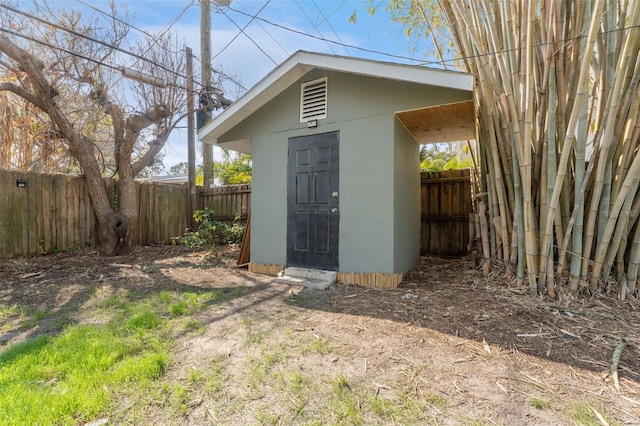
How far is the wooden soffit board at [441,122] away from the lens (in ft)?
12.2

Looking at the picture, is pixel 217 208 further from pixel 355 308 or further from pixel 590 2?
pixel 590 2

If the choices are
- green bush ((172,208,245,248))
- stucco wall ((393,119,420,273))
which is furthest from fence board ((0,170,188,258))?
stucco wall ((393,119,420,273))

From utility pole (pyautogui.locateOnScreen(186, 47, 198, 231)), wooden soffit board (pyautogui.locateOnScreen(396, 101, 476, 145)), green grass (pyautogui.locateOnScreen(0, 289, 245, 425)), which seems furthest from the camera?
utility pole (pyautogui.locateOnScreen(186, 47, 198, 231))

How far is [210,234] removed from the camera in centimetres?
697

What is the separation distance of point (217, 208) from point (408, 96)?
593cm

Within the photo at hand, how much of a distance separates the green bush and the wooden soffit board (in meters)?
4.40

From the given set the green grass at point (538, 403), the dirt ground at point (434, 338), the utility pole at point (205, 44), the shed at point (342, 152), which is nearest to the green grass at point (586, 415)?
the dirt ground at point (434, 338)

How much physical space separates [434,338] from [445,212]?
3.75m

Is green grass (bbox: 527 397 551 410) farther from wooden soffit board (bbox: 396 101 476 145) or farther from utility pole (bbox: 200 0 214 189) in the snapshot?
utility pole (bbox: 200 0 214 189)

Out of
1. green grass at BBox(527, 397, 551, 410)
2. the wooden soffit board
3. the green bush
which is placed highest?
the wooden soffit board

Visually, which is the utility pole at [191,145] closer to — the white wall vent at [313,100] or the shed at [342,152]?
the shed at [342,152]

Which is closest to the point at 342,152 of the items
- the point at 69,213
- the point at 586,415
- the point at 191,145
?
the point at 586,415

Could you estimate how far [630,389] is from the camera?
1.71m

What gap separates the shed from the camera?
3734 mm
